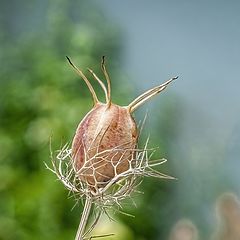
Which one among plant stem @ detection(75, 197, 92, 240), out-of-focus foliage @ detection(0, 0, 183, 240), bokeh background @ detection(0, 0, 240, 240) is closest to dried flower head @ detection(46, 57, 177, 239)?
plant stem @ detection(75, 197, 92, 240)

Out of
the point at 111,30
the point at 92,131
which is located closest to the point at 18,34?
the point at 111,30

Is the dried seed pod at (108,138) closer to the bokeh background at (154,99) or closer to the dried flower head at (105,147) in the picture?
the dried flower head at (105,147)

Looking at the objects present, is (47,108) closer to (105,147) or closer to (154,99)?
(154,99)

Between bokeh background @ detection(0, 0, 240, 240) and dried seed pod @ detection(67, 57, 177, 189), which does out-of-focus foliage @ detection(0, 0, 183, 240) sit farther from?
dried seed pod @ detection(67, 57, 177, 189)

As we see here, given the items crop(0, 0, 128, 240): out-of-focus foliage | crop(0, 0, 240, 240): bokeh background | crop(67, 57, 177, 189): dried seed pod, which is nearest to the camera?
crop(67, 57, 177, 189): dried seed pod

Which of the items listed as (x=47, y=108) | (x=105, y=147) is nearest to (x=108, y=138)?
(x=105, y=147)

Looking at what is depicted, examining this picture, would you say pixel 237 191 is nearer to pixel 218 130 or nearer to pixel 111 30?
pixel 218 130

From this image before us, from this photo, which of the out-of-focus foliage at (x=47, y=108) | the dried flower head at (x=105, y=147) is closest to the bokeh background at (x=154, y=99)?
the out-of-focus foliage at (x=47, y=108)
